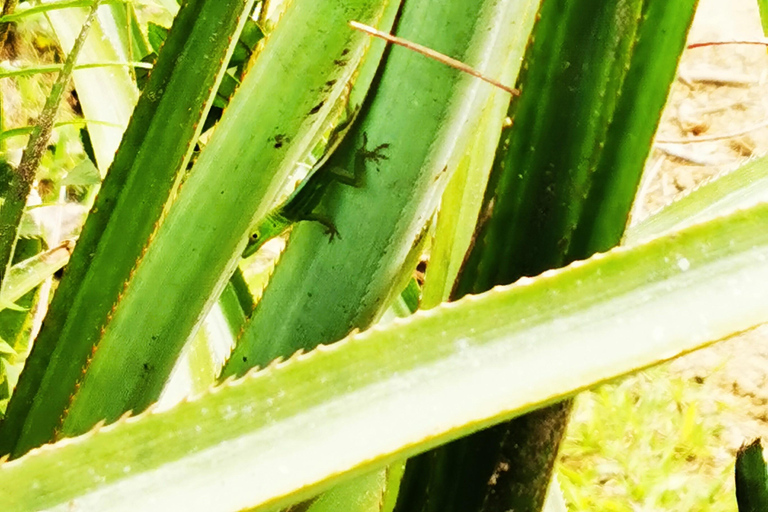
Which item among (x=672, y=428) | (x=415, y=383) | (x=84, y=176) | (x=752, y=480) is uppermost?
(x=84, y=176)

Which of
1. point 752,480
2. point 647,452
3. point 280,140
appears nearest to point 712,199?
point 752,480

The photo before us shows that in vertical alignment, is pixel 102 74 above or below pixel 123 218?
above

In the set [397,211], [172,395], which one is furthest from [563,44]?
[172,395]

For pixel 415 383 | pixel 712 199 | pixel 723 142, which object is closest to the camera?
pixel 415 383

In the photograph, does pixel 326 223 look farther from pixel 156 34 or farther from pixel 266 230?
pixel 156 34

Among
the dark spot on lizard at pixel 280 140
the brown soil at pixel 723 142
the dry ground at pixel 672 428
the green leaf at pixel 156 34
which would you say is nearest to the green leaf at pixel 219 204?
the dark spot on lizard at pixel 280 140

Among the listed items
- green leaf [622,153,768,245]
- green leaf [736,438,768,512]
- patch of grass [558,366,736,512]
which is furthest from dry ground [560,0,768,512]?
green leaf [736,438,768,512]

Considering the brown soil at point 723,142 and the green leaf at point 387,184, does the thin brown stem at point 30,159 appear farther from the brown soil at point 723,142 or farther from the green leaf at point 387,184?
the brown soil at point 723,142
